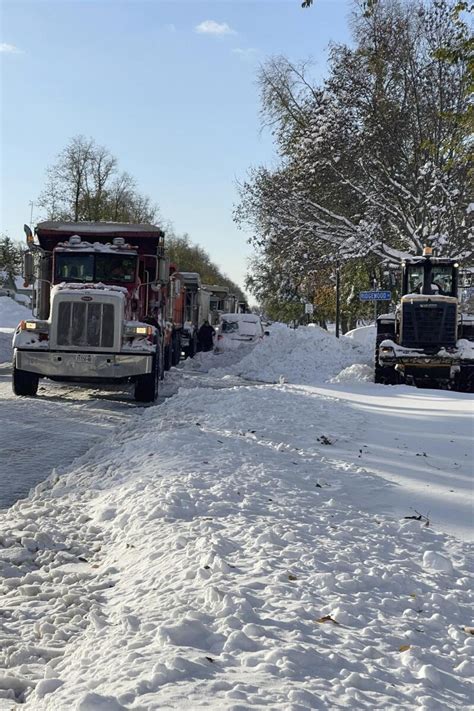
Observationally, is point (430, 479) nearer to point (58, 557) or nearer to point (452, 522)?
point (452, 522)

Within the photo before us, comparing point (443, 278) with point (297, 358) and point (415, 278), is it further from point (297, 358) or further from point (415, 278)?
point (297, 358)

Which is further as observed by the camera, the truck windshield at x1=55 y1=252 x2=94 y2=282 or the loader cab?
the loader cab

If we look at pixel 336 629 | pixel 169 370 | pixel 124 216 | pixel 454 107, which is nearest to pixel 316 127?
pixel 454 107

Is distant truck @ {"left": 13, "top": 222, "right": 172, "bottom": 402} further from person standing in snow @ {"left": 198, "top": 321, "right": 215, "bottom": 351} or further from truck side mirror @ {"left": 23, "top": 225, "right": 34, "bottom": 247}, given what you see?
person standing in snow @ {"left": 198, "top": 321, "right": 215, "bottom": 351}

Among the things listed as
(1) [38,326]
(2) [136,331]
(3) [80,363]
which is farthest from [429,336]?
(1) [38,326]

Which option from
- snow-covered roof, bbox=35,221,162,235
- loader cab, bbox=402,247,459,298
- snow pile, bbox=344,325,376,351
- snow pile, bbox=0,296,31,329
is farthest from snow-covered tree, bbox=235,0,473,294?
snow pile, bbox=0,296,31,329

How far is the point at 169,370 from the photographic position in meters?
21.8

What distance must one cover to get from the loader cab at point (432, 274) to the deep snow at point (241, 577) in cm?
1116

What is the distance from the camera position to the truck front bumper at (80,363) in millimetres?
12945

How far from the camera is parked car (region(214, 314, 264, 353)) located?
27938 millimetres

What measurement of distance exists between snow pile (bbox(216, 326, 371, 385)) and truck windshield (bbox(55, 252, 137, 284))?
7.08 metres

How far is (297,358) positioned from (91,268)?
1126 centimetres

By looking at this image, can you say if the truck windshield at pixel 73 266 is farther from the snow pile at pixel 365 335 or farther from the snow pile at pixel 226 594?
the snow pile at pixel 365 335

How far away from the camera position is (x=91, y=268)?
15180 millimetres
